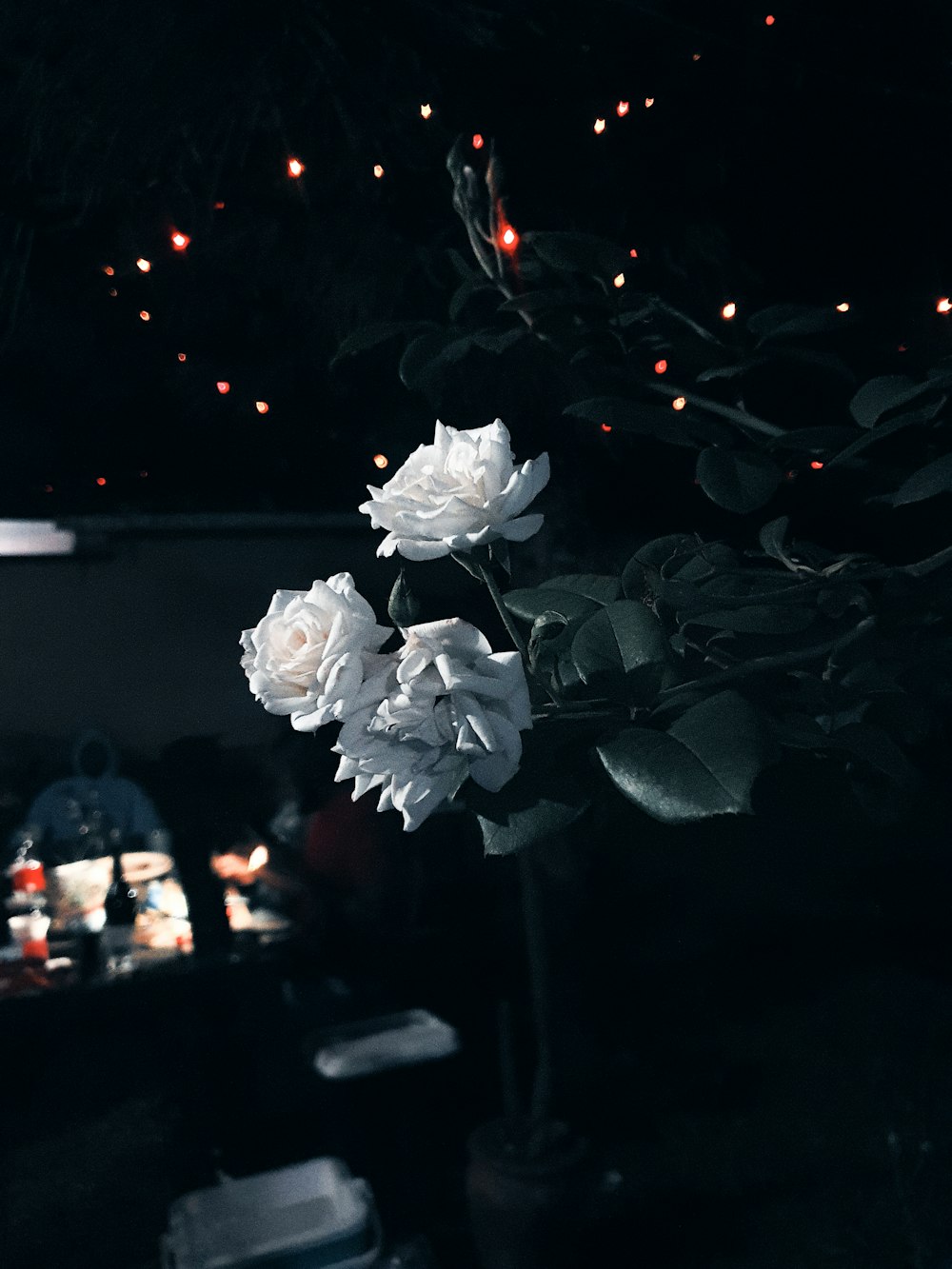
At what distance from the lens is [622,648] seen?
19.0 inches

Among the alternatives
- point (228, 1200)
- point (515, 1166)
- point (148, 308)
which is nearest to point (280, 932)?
point (228, 1200)

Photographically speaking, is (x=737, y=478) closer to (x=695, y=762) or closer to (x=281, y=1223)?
(x=695, y=762)

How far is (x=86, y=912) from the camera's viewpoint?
5.12 ft

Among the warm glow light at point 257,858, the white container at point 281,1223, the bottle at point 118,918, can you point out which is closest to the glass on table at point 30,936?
the bottle at point 118,918

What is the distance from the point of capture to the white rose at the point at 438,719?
1.30ft

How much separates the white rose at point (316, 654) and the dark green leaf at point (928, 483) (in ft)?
1.09

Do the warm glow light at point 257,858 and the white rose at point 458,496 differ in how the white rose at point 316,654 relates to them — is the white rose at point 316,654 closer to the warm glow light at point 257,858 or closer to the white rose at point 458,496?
the white rose at point 458,496

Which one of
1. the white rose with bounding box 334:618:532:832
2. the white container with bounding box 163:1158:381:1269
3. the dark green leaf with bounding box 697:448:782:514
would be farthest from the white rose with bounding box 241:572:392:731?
the white container with bounding box 163:1158:381:1269

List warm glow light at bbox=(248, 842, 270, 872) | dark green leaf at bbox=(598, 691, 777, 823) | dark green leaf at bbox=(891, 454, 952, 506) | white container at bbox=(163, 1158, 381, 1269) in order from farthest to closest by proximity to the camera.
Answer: warm glow light at bbox=(248, 842, 270, 872) < white container at bbox=(163, 1158, 381, 1269) < dark green leaf at bbox=(891, 454, 952, 506) < dark green leaf at bbox=(598, 691, 777, 823)

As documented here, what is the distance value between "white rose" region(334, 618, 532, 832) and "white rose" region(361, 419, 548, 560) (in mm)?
56

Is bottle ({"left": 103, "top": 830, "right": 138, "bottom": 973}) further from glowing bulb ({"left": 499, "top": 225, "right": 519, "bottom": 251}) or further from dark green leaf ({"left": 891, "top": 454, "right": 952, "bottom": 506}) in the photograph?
dark green leaf ({"left": 891, "top": 454, "right": 952, "bottom": 506})

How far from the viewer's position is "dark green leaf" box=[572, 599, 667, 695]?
1.51 ft

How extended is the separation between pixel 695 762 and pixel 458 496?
0.17m

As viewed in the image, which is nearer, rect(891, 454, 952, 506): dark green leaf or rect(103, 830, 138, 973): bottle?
rect(891, 454, 952, 506): dark green leaf
